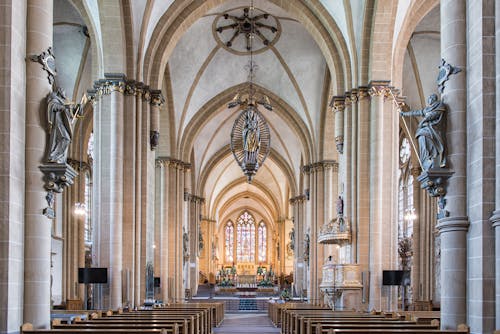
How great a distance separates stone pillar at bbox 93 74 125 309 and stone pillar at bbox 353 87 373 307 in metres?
7.59

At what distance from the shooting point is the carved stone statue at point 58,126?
10422 millimetres

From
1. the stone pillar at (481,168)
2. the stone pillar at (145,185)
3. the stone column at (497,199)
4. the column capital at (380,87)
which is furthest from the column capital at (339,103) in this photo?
the stone column at (497,199)

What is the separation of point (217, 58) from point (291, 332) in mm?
18049

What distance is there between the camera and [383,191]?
67.5 feet

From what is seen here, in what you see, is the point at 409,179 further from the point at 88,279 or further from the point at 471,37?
the point at 471,37

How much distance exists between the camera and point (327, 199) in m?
33.1

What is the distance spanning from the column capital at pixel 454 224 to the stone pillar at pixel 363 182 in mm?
10545

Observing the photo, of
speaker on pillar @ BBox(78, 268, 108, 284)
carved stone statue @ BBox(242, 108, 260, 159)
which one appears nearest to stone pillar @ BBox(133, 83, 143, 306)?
speaker on pillar @ BBox(78, 268, 108, 284)

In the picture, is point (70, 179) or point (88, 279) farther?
point (88, 279)

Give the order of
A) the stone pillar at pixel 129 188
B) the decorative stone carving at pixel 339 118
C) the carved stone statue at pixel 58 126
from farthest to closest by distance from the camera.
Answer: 1. the decorative stone carving at pixel 339 118
2. the stone pillar at pixel 129 188
3. the carved stone statue at pixel 58 126

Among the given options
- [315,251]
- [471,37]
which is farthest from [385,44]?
[315,251]

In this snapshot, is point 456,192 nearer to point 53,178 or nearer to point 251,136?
point 53,178

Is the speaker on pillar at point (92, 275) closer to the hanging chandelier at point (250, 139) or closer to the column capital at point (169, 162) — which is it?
the hanging chandelier at point (250, 139)


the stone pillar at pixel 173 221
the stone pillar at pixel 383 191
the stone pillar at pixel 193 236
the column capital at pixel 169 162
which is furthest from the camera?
the stone pillar at pixel 193 236
